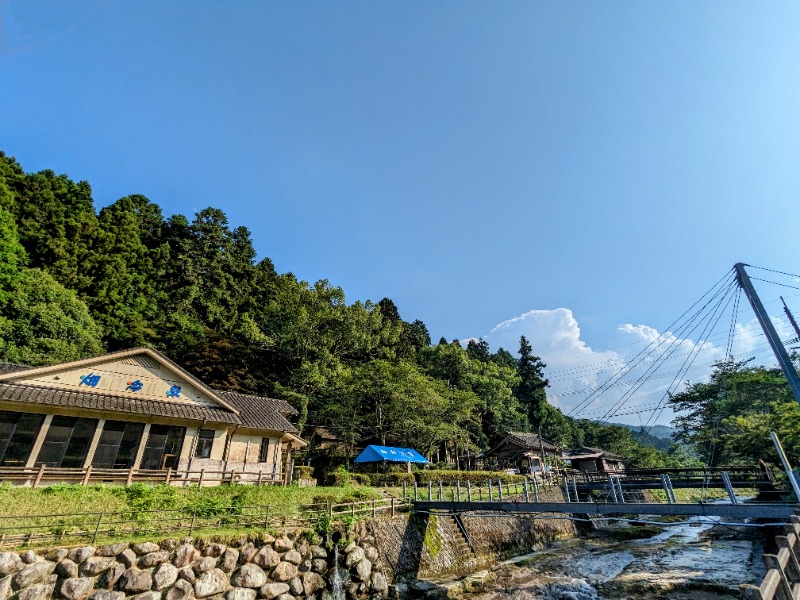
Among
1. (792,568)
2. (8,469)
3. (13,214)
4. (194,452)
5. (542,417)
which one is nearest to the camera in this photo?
(792,568)

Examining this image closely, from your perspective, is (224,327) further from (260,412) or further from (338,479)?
(338,479)

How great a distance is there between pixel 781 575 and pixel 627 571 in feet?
59.3

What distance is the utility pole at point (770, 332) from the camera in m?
12.1

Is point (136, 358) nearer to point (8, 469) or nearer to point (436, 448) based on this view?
point (8, 469)

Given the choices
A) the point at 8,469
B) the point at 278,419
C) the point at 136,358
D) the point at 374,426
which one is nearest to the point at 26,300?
the point at 136,358

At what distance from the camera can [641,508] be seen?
43.9 ft

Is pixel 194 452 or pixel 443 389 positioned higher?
pixel 443 389

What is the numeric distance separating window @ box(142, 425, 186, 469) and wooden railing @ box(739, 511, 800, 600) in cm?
2182

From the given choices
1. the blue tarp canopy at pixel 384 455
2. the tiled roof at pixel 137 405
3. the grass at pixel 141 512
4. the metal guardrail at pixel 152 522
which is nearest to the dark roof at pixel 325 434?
the blue tarp canopy at pixel 384 455

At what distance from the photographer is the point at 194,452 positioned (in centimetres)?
1947

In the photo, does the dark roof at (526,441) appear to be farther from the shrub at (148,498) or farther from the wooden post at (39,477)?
the wooden post at (39,477)

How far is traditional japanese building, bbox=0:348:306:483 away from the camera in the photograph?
53.1 ft

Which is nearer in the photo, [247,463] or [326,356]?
[247,463]

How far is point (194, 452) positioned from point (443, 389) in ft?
85.0
